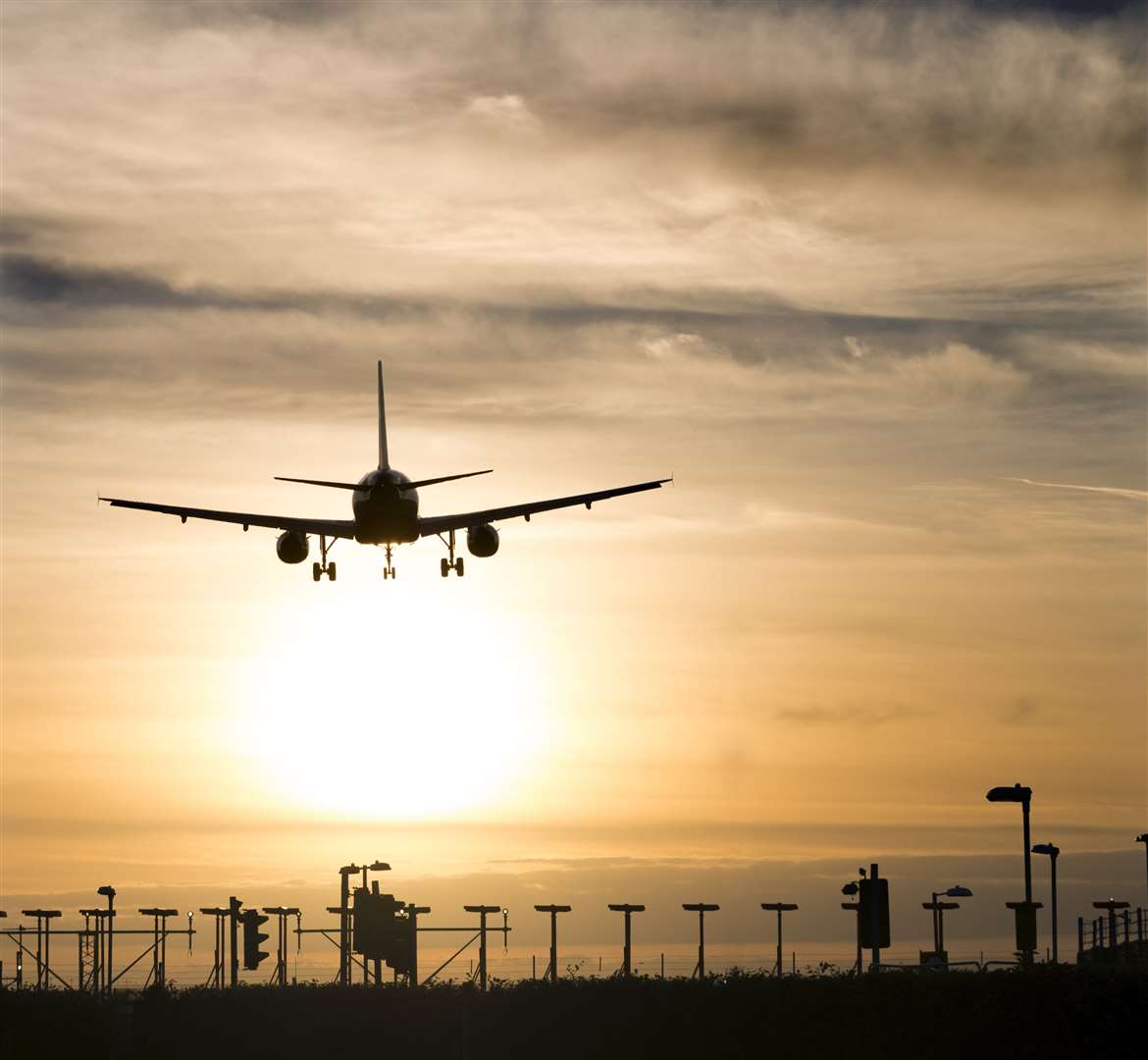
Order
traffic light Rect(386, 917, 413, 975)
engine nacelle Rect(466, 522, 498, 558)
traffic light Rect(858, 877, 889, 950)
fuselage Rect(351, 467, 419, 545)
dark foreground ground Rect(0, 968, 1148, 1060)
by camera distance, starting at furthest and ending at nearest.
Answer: traffic light Rect(386, 917, 413, 975) → engine nacelle Rect(466, 522, 498, 558) → fuselage Rect(351, 467, 419, 545) → dark foreground ground Rect(0, 968, 1148, 1060) → traffic light Rect(858, 877, 889, 950)

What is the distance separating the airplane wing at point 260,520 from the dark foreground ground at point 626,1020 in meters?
25.6

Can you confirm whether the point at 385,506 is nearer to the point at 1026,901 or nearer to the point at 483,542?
the point at 483,542

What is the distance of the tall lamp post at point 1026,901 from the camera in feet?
242

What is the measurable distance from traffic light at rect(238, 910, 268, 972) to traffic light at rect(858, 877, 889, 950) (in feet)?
177

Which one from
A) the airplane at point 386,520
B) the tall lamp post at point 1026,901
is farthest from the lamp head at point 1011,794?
the airplane at point 386,520

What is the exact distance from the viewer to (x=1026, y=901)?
77.7 m

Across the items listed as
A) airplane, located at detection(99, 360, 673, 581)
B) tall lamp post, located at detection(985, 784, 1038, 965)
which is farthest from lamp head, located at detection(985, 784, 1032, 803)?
airplane, located at detection(99, 360, 673, 581)

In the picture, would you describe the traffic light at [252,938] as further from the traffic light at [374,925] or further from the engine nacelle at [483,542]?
the engine nacelle at [483,542]

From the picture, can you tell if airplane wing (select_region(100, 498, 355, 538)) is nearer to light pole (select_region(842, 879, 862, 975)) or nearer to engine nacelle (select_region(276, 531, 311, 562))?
engine nacelle (select_region(276, 531, 311, 562))

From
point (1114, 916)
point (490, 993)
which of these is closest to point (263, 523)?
point (490, 993)

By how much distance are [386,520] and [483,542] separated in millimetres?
7975

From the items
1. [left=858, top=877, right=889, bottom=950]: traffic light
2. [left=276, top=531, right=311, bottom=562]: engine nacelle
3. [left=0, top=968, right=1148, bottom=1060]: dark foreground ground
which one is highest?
[left=276, top=531, right=311, bottom=562]: engine nacelle

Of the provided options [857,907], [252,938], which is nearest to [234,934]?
[252,938]

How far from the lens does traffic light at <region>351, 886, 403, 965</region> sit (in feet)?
351
